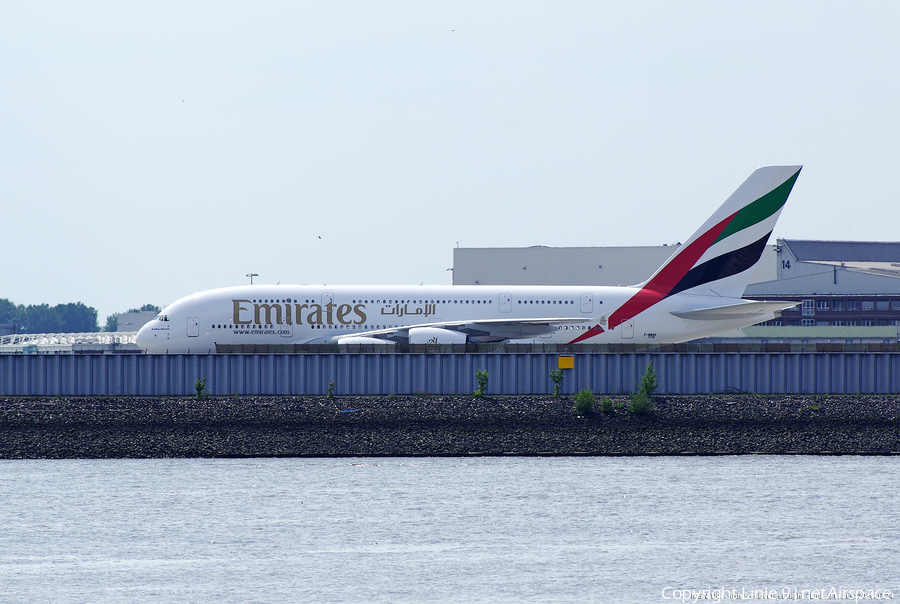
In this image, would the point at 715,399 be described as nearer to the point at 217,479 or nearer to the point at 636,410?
the point at 636,410

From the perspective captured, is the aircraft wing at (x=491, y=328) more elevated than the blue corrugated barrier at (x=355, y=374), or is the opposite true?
the aircraft wing at (x=491, y=328)

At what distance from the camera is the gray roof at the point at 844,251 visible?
9850cm

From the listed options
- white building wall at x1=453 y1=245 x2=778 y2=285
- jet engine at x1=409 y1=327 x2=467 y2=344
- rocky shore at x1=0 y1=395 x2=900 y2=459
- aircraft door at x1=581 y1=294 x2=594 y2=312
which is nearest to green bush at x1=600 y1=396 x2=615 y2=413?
rocky shore at x1=0 y1=395 x2=900 y2=459

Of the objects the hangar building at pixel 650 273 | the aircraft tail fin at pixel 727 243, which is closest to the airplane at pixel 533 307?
the aircraft tail fin at pixel 727 243

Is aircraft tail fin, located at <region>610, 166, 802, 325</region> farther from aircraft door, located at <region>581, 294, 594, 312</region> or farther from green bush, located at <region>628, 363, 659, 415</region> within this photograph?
green bush, located at <region>628, 363, 659, 415</region>

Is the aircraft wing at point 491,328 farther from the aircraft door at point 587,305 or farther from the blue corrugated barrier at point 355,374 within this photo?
the blue corrugated barrier at point 355,374

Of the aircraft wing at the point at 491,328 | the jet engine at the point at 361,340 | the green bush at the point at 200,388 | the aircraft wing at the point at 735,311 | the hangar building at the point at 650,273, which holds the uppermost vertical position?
the hangar building at the point at 650,273

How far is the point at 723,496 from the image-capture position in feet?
99.9

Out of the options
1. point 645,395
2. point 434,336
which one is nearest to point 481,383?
point 645,395

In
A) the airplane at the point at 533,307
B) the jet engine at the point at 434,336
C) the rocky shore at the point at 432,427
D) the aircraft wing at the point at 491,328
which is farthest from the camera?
the airplane at the point at 533,307

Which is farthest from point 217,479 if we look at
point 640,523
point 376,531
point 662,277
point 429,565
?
point 662,277

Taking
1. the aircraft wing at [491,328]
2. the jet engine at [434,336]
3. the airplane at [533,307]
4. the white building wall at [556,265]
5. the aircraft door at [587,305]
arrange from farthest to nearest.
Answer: the white building wall at [556,265]
the aircraft door at [587,305]
the airplane at [533,307]
the aircraft wing at [491,328]
the jet engine at [434,336]

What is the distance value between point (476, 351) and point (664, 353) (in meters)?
8.62

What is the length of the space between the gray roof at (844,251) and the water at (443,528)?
6558cm
